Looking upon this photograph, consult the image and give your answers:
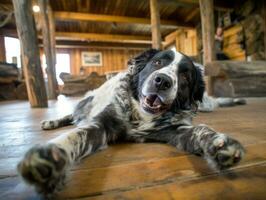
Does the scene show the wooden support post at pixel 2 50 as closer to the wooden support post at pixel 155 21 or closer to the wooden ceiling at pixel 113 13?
the wooden ceiling at pixel 113 13

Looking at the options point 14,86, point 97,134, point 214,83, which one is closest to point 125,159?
point 97,134

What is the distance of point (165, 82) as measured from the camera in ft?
4.24

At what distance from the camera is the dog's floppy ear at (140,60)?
1587 mm

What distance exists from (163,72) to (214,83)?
12.7 ft

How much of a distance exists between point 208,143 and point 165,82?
Answer: 17.8 inches

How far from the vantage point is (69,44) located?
1307cm

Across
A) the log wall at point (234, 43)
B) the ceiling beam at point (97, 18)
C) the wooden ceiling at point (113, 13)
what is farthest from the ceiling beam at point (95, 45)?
the log wall at point (234, 43)

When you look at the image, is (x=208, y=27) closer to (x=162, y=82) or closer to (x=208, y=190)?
(x=162, y=82)

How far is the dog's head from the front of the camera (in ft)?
4.30

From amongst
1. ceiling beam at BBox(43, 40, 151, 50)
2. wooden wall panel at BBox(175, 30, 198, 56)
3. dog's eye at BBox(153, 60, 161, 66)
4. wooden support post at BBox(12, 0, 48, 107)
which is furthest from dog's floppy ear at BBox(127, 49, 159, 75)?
ceiling beam at BBox(43, 40, 151, 50)

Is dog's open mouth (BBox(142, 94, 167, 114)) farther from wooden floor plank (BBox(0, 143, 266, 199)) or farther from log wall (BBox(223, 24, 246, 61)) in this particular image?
log wall (BBox(223, 24, 246, 61))

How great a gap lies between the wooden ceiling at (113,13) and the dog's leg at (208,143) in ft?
22.8

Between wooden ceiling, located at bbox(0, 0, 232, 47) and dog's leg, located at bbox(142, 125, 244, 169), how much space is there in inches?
273

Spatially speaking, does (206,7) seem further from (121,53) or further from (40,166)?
(121,53)
